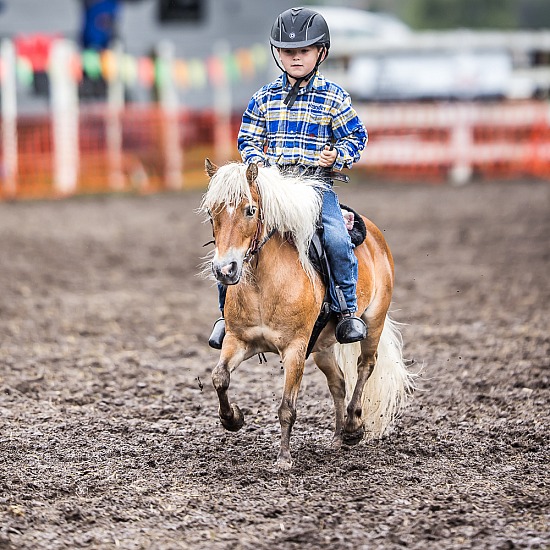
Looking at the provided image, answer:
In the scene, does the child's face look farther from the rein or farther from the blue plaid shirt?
the rein

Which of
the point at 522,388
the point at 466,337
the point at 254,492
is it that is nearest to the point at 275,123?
the point at 254,492

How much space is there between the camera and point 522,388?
21.4 ft

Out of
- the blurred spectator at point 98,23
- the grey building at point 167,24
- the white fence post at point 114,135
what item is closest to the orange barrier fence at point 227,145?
the white fence post at point 114,135

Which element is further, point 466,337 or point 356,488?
point 466,337

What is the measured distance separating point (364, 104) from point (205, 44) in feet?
16.0

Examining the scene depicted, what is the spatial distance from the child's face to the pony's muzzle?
3.69ft

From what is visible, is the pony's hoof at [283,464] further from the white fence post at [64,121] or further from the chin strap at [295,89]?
the white fence post at [64,121]

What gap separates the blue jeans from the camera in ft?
16.5

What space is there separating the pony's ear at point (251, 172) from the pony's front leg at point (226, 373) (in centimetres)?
79

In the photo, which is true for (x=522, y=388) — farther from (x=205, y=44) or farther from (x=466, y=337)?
(x=205, y=44)

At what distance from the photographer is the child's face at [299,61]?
16.2 ft

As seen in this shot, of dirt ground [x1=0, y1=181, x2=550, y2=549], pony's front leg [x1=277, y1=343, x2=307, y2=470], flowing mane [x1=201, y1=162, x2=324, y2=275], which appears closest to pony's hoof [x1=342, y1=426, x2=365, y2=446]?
dirt ground [x1=0, y1=181, x2=550, y2=549]

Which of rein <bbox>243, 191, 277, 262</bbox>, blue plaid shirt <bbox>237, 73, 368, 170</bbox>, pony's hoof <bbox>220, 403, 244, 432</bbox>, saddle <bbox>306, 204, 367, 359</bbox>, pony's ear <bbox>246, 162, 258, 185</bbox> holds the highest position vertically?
blue plaid shirt <bbox>237, 73, 368, 170</bbox>

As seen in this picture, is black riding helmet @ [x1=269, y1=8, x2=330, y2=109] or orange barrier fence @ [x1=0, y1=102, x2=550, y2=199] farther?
orange barrier fence @ [x1=0, y1=102, x2=550, y2=199]
